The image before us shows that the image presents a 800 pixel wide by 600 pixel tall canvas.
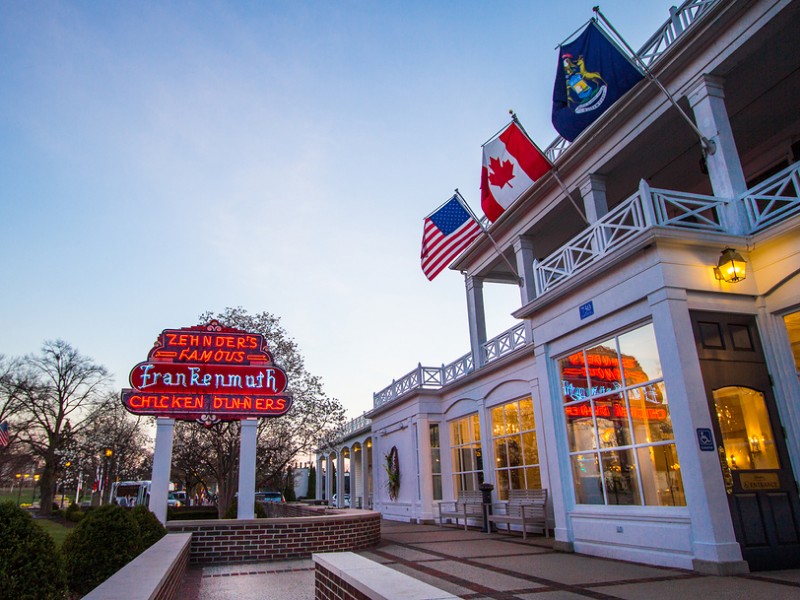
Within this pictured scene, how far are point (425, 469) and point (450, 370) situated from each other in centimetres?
370

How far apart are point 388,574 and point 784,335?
7611 mm

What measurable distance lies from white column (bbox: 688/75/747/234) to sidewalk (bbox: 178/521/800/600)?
5.39 m

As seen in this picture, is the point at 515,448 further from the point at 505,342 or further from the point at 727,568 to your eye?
the point at 727,568

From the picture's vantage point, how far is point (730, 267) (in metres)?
8.41

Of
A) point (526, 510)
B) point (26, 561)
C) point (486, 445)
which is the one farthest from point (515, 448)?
point (26, 561)

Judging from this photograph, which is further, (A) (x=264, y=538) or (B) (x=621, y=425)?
(A) (x=264, y=538)

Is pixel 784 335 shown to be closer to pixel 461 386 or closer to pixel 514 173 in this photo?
pixel 514 173

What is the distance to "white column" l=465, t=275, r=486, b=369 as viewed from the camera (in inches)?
708

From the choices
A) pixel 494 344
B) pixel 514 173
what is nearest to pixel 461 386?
pixel 494 344

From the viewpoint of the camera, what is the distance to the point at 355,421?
30562 millimetres

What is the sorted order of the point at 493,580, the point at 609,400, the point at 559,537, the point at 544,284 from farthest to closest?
the point at 544,284 → the point at 559,537 → the point at 609,400 → the point at 493,580

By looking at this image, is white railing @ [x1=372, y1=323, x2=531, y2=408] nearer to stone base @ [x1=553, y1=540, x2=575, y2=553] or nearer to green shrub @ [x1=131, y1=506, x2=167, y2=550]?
stone base @ [x1=553, y1=540, x2=575, y2=553]

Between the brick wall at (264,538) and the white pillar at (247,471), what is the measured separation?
207cm

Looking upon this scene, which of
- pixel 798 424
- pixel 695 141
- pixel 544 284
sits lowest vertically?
pixel 798 424
